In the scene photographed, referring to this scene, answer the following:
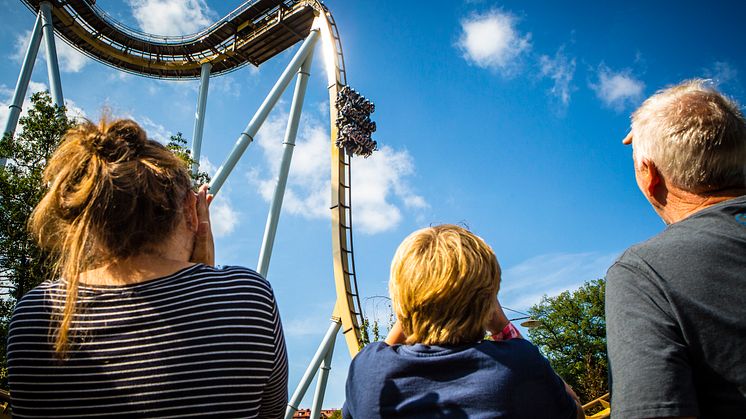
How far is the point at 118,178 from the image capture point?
4.20 feet

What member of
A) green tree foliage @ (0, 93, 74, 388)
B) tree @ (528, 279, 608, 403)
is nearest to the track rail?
green tree foliage @ (0, 93, 74, 388)

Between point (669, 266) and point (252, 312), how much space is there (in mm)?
1037

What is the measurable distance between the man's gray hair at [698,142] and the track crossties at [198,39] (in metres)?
11.0

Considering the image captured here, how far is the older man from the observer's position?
1.18 metres

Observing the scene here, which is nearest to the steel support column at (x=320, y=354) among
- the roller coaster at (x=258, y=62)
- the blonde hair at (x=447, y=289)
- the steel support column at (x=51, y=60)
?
the roller coaster at (x=258, y=62)

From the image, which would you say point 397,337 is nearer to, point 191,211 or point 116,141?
point 191,211

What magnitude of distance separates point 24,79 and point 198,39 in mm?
4180

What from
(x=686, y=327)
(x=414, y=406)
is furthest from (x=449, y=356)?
(x=686, y=327)

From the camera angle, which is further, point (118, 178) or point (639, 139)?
point (639, 139)

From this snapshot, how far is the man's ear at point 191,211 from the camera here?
1.45 m

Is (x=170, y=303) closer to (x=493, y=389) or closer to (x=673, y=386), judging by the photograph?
(x=493, y=389)

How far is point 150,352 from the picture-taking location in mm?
1169

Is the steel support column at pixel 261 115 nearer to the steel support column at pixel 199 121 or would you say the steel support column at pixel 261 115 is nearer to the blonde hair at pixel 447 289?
the steel support column at pixel 199 121

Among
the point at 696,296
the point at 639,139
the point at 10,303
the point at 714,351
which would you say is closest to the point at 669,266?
the point at 696,296
